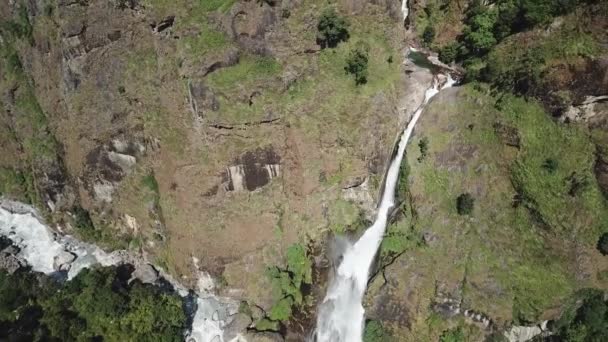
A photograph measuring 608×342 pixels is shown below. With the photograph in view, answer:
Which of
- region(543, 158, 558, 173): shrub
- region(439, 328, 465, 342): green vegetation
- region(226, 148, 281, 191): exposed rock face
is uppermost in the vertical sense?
region(543, 158, 558, 173): shrub

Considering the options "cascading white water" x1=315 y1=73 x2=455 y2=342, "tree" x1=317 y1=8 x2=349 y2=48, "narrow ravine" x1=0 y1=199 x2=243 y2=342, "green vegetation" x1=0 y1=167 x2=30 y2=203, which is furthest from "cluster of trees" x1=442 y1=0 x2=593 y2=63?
"green vegetation" x1=0 y1=167 x2=30 y2=203

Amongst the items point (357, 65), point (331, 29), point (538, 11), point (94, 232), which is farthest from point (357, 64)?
point (94, 232)

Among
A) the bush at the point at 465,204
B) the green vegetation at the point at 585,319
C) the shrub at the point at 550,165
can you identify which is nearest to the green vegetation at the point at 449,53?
the bush at the point at 465,204

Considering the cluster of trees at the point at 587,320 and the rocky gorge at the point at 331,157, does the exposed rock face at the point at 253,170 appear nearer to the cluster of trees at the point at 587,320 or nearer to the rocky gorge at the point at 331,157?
the rocky gorge at the point at 331,157

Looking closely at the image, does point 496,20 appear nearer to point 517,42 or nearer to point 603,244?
point 517,42

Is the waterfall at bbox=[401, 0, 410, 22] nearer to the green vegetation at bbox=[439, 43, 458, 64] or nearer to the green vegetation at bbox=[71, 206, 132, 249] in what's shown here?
the green vegetation at bbox=[439, 43, 458, 64]
